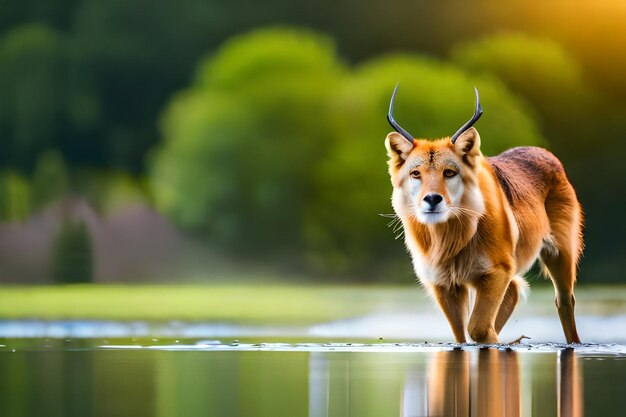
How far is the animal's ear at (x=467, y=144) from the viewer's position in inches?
296

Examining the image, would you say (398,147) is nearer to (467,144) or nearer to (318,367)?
(467,144)

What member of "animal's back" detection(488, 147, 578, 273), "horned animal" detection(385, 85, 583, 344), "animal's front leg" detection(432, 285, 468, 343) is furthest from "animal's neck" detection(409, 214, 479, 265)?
"animal's back" detection(488, 147, 578, 273)

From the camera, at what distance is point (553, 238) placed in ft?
28.0

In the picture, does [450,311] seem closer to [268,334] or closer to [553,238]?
[553,238]

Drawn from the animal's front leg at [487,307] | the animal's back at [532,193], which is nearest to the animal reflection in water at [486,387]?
the animal's front leg at [487,307]

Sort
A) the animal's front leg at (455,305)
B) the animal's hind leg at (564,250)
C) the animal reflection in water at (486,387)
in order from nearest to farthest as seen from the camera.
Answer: the animal reflection in water at (486,387)
the animal's front leg at (455,305)
the animal's hind leg at (564,250)

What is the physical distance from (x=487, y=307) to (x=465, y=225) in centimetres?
46

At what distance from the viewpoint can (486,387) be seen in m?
5.40

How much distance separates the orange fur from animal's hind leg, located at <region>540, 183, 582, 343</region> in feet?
1.05

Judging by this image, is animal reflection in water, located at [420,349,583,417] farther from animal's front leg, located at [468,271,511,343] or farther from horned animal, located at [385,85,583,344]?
horned animal, located at [385,85,583,344]

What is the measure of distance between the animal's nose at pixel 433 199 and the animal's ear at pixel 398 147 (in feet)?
1.03

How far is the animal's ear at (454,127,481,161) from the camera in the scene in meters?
7.52

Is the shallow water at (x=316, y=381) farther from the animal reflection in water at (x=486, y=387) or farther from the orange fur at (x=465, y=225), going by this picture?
the orange fur at (x=465, y=225)

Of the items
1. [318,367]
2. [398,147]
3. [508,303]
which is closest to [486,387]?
[318,367]
